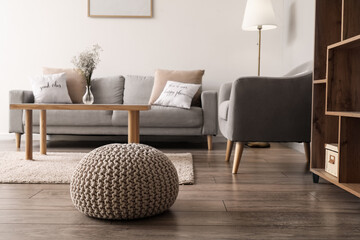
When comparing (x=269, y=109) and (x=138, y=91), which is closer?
(x=269, y=109)

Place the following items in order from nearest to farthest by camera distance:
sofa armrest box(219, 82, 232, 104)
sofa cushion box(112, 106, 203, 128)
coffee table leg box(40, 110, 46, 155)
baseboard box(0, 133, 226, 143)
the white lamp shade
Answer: coffee table leg box(40, 110, 46, 155), sofa armrest box(219, 82, 232, 104), sofa cushion box(112, 106, 203, 128), the white lamp shade, baseboard box(0, 133, 226, 143)

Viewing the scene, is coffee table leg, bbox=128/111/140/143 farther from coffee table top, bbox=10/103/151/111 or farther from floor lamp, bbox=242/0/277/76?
floor lamp, bbox=242/0/277/76

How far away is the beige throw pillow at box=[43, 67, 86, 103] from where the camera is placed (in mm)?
4023

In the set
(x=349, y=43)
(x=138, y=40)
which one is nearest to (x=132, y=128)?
(x=349, y=43)

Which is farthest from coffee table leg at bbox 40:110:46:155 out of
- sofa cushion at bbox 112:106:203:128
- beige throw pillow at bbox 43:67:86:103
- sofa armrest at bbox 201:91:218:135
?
sofa armrest at bbox 201:91:218:135

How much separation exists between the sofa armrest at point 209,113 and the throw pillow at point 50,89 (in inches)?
54.5

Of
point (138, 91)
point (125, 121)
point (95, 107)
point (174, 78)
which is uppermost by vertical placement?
point (174, 78)

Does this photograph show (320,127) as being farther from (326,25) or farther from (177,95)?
(177,95)

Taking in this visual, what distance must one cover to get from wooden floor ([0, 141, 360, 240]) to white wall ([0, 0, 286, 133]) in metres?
2.34

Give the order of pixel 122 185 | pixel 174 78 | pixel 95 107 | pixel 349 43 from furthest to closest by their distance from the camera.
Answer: pixel 174 78
pixel 95 107
pixel 349 43
pixel 122 185

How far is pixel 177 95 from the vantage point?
3.73 metres

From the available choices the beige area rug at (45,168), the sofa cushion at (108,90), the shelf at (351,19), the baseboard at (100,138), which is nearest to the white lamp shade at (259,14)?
the baseboard at (100,138)

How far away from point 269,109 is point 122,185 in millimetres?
1282

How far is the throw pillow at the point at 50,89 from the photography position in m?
3.81
